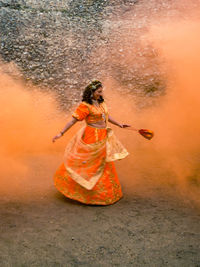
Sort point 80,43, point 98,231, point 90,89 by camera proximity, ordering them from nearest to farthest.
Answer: point 98,231 → point 90,89 → point 80,43

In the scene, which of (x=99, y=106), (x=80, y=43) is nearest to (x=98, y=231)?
(x=99, y=106)

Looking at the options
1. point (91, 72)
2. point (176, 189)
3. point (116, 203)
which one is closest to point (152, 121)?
point (91, 72)

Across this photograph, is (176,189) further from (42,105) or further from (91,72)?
(91,72)

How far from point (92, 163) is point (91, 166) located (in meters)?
0.04

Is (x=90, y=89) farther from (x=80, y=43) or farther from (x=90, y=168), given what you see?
(x=80, y=43)

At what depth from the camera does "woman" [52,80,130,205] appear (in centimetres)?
426

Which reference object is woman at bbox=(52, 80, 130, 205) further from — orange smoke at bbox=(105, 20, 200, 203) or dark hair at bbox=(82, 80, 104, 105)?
orange smoke at bbox=(105, 20, 200, 203)

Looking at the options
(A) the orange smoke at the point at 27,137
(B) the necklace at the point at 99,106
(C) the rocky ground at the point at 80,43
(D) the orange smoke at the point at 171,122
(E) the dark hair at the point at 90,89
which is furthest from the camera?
(C) the rocky ground at the point at 80,43

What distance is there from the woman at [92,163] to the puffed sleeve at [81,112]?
0.03m

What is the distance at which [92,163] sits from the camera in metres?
4.32

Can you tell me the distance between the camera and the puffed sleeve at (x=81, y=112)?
163 inches

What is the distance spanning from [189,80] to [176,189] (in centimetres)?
423

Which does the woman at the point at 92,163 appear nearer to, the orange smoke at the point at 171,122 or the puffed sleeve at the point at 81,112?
the puffed sleeve at the point at 81,112

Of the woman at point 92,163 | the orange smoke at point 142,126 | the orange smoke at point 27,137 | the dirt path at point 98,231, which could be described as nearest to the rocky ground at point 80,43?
the orange smoke at point 142,126
